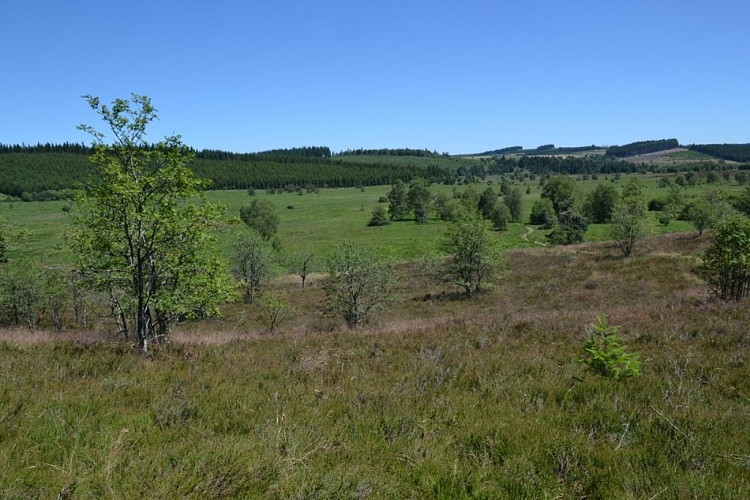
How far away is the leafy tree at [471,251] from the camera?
33344 mm

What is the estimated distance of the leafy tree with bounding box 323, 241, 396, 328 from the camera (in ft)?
75.2

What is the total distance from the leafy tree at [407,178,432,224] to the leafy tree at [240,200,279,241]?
1677 inches

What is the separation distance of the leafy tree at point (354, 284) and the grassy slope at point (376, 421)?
43.6 feet

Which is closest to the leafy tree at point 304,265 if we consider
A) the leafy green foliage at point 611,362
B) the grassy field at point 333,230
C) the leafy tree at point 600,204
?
the grassy field at point 333,230

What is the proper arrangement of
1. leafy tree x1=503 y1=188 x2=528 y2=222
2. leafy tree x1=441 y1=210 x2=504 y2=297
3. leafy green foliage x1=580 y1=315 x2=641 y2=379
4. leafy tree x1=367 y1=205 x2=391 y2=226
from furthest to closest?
leafy tree x1=367 y1=205 x2=391 y2=226, leafy tree x1=503 y1=188 x2=528 y2=222, leafy tree x1=441 y1=210 x2=504 y2=297, leafy green foliage x1=580 y1=315 x2=641 y2=379

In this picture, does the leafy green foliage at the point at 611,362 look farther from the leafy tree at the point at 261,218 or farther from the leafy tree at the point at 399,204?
the leafy tree at the point at 399,204

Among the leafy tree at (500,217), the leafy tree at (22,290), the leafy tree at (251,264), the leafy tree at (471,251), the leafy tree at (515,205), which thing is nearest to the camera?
the leafy tree at (22,290)

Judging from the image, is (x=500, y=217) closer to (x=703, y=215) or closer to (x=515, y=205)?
(x=515, y=205)

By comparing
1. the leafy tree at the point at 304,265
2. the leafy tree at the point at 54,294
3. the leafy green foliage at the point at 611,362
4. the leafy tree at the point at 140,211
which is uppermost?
the leafy tree at the point at 140,211

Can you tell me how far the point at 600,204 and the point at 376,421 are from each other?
94.6m

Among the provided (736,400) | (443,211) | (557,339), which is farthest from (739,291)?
(443,211)

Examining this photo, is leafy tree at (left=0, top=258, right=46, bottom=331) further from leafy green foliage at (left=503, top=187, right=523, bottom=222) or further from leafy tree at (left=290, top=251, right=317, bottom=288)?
leafy green foliage at (left=503, top=187, right=523, bottom=222)

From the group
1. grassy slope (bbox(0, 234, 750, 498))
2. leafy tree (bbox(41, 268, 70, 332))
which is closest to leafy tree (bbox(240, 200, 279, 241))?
leafy tree (bbox(41, 268, 70, 332))

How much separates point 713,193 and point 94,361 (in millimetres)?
71115
